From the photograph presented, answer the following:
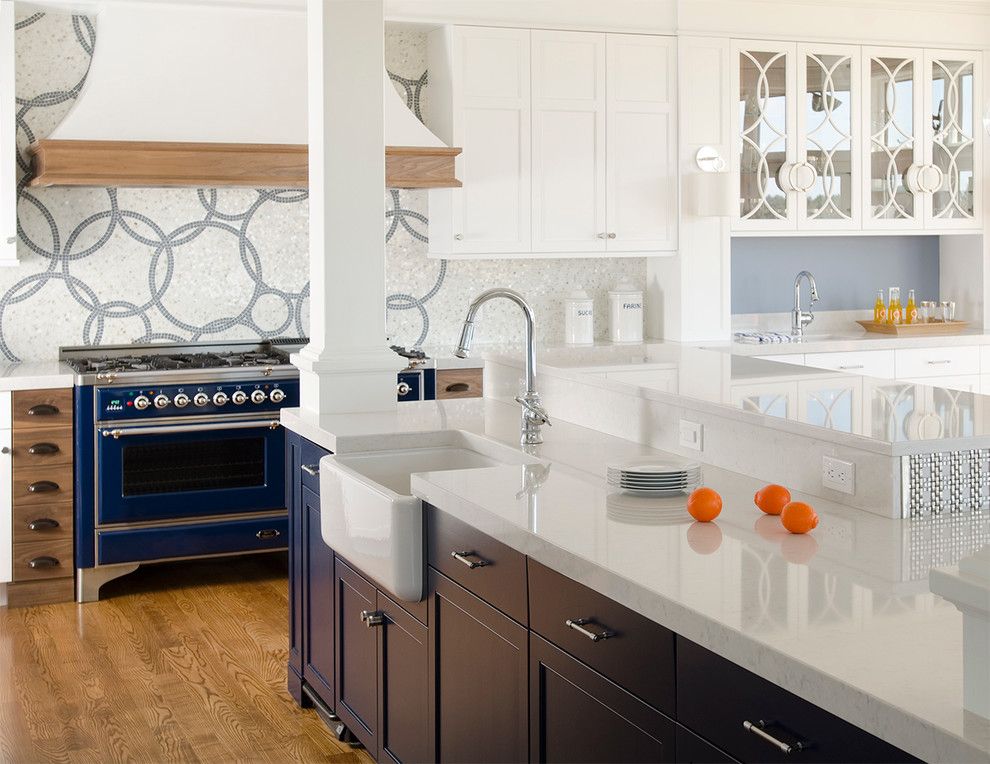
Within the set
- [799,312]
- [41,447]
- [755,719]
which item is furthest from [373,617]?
[799,312]

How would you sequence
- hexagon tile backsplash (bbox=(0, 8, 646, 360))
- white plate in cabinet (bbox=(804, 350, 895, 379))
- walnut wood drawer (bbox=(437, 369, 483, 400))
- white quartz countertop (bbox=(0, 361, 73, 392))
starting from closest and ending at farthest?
white quartz countertop (bbox=(0, 361, 73, 392)) < hexagon tile backsplash (bbox=(0, 8, 646, 360)) < walnut wood drawer (bbox=(437, 369, 483, 400)) < white plate in cabinet (bbox=(804, 350, 895, 379))

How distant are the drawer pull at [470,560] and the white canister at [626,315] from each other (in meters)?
3.64

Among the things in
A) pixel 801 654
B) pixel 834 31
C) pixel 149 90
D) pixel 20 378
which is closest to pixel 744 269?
pixel 834 31

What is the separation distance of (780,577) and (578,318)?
4153mm

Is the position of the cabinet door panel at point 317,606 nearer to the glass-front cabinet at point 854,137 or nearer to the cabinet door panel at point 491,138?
the cabinet door panel at point 491,138

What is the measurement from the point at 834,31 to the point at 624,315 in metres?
1.78

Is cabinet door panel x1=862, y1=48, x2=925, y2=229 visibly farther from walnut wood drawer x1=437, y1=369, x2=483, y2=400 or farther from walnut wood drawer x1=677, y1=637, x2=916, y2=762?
walnut wood drawer x1=677, y1=637, x2=916, y2=762

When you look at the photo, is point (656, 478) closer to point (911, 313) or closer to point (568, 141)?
point (568, 141)

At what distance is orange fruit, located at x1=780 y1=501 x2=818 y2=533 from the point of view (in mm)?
2236

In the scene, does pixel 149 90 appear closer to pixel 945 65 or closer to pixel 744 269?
pixel 744 269

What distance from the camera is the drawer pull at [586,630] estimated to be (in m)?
2.05

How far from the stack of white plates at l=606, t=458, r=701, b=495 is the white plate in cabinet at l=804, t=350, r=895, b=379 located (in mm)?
3432

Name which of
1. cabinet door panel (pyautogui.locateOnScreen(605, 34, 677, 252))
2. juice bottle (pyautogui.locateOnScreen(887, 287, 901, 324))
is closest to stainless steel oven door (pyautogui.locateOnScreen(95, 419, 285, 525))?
cabinet door panel (pyautogui.locateOnScreen(605, 34, 677, 252))

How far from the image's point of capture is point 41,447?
16.0 feet
